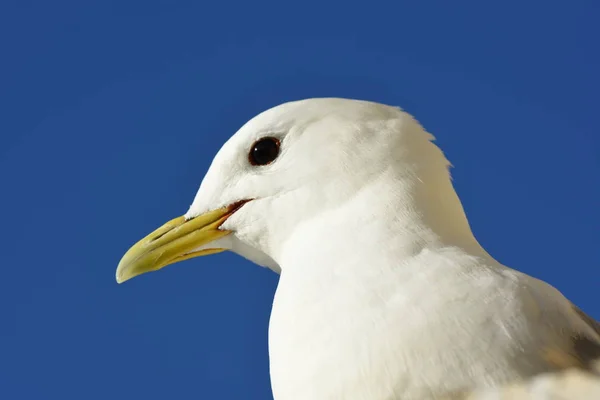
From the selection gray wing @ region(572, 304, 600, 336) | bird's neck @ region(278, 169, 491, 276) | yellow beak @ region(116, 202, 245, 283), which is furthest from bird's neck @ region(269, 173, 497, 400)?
yellow beak @ region(116, 202, 245, 283)

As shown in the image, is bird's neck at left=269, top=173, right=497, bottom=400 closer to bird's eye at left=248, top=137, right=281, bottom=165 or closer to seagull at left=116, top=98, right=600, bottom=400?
seagull at left=116, top=98, right=600, bottom=400

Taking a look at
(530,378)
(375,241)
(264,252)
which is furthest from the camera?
(264,252)

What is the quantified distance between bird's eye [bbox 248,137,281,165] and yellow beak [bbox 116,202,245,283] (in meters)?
0.15

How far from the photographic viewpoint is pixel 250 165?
7.23 feet

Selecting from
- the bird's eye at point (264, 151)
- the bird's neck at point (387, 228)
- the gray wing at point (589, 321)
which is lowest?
the gray wing at point (589, 321)

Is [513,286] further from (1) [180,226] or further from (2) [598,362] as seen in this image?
(1) [180,226]

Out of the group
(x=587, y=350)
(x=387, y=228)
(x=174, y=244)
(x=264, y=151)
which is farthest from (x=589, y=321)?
(x=174, y=244)

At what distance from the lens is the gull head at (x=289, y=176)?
1961 mm

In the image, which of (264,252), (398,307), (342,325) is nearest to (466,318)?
(398,307)

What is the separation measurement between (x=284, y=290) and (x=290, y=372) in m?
0.25

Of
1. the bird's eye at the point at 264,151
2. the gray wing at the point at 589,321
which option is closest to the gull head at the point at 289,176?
the bird's eye at the point at 264,151

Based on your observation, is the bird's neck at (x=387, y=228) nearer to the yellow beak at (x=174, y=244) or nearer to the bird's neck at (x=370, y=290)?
the bird's neck at (x=370, y=290)

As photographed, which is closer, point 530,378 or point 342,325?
point 530,378

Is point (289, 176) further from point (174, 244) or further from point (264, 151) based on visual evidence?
point (174, 244)
